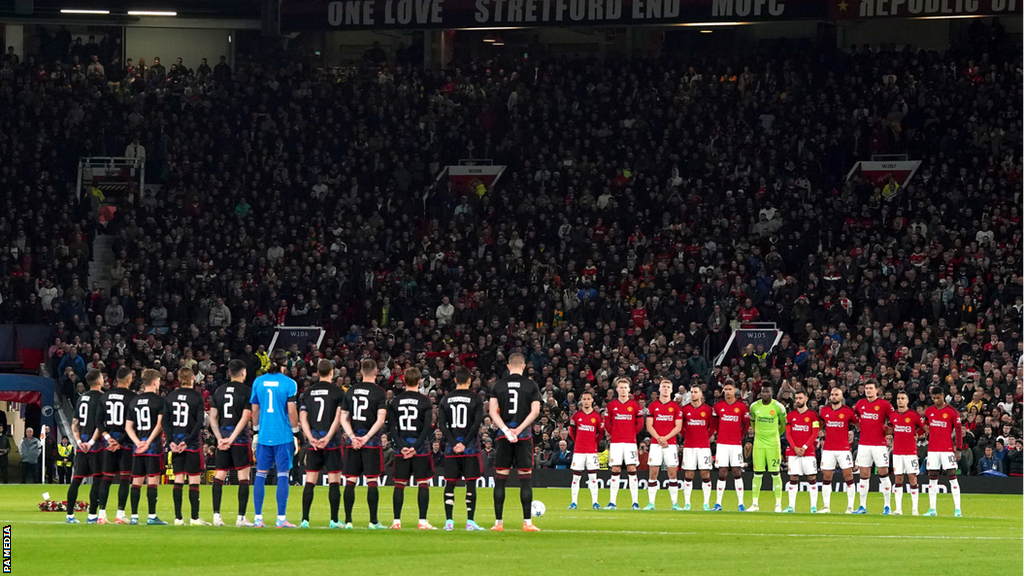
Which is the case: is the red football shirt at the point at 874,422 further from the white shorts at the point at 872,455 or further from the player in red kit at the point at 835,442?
the player in red kit at the point at 835,442

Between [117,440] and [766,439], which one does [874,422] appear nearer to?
[766,439]

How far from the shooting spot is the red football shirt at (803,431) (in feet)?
91.3

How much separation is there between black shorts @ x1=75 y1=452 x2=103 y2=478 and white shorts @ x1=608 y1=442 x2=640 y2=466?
9.61 metres

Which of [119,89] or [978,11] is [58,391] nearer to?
[119,89]

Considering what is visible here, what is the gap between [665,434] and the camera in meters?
29.1

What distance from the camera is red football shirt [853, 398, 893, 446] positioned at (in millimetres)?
27359

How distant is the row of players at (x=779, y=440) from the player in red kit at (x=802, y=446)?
16mm

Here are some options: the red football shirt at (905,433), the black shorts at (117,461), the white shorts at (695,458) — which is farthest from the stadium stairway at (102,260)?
the red football shirt at (905,433)

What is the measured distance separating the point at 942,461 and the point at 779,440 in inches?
111

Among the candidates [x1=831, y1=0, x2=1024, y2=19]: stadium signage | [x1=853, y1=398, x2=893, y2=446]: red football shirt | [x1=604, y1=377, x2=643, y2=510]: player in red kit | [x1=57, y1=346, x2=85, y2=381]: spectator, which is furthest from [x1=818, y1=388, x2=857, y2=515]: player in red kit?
[x1=57, y1=346, x2=85, y2=381]: spectator

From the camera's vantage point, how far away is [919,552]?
18.3m

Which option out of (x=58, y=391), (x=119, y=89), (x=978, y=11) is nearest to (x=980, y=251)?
(x=978, y=11)

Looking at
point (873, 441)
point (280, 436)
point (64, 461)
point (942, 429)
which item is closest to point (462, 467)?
point (280, 436)

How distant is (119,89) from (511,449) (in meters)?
37.0
